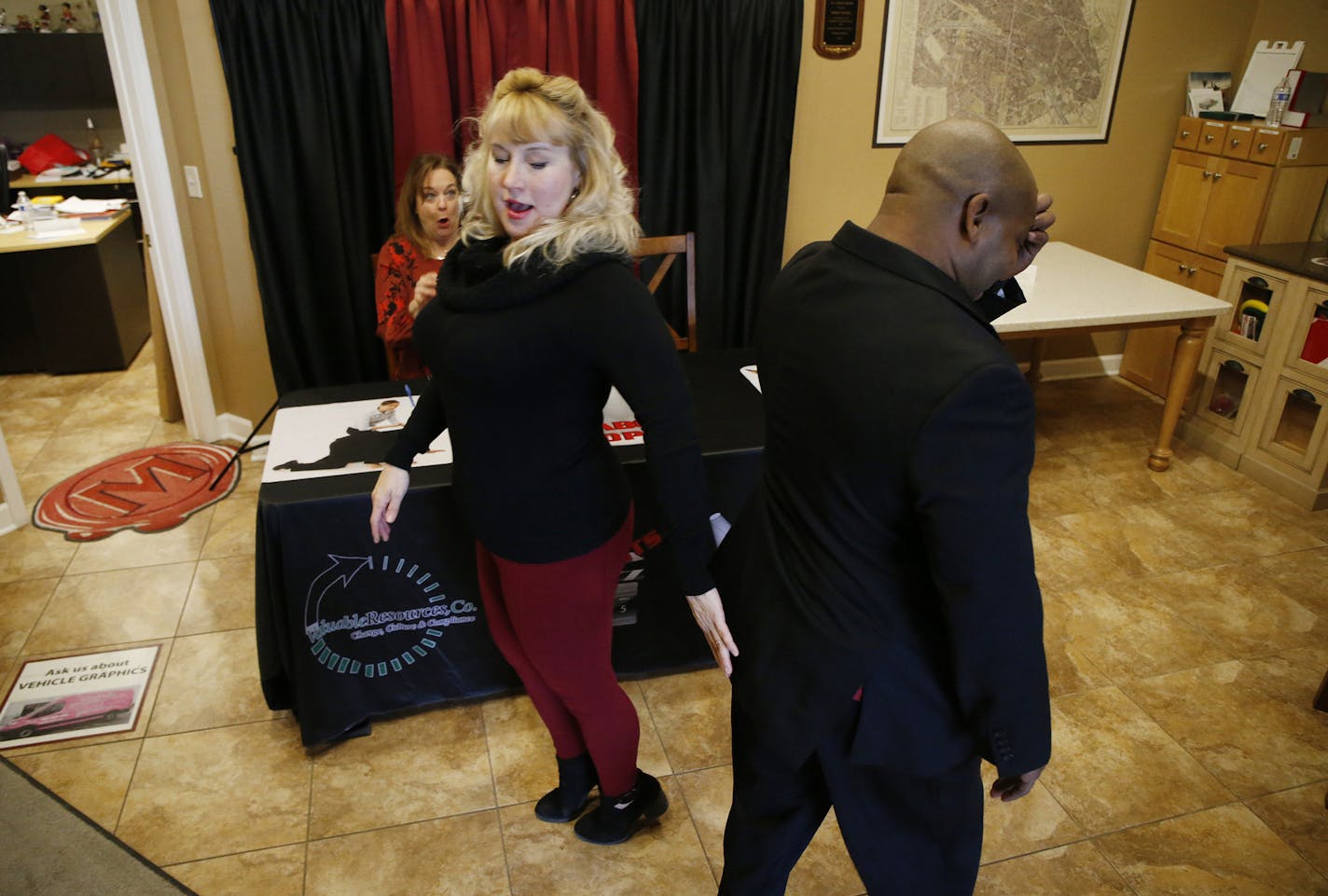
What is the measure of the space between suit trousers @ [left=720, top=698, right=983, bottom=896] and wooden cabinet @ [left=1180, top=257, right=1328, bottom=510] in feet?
9.16

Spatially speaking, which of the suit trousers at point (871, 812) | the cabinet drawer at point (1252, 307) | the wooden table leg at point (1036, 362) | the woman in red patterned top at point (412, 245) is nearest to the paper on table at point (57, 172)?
the woman in red patterned top at point (412, 245)

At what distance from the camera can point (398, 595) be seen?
217 centimetres

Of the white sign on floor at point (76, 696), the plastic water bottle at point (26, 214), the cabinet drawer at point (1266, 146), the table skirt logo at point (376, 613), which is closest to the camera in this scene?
the table skirt logo at point (376, 613)

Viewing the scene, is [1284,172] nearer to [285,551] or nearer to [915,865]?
[915,865]

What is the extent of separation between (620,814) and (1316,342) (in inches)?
118

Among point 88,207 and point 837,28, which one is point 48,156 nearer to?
point 88,207

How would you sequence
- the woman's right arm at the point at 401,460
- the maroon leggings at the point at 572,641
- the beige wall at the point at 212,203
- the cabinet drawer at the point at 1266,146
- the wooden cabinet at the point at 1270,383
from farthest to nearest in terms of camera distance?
the cabinet drawer at the point at 1266,146 → the wooden cabinet at the point at 1270,383 → the beige wall at the point at 212,203 → the woman's right arm at the point at 401,460 → the maroon leggings at the point at 572,641

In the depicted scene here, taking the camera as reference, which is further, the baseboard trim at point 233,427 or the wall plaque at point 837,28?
the baseboard trim at point 233,427

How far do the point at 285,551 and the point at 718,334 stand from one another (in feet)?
6.78

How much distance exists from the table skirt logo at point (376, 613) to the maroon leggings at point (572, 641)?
0.40m

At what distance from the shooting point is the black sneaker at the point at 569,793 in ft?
6.63

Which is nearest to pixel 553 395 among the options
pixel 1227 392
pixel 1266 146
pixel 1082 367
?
pixel 1227 392

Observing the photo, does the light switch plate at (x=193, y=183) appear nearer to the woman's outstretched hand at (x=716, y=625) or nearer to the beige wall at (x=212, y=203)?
the beige wall at (x=212, y=203)

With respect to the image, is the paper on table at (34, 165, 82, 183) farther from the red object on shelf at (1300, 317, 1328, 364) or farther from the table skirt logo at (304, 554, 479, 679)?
the red object on shelf at (1300, 317, 1328, 364)
